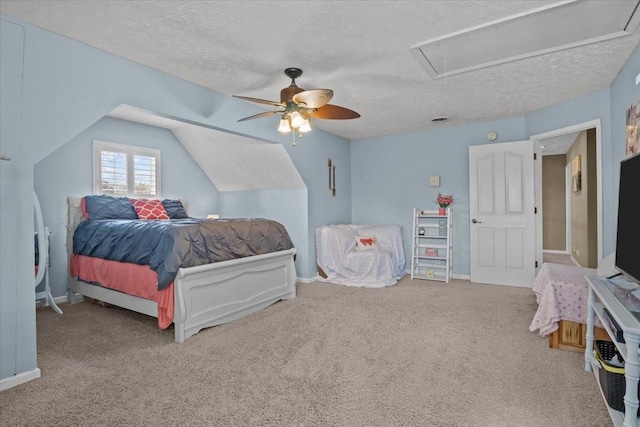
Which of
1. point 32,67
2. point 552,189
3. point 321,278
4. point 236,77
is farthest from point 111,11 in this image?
point 552,189

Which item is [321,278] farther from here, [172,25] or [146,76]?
[172,25]

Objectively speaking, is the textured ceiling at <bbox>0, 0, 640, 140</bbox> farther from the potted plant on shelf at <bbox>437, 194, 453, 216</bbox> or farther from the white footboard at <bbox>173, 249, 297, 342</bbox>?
the white footboard at <bbox>173, 249, 297, 342</bbox>

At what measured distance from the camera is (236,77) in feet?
10.3

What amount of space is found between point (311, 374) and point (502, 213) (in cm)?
368

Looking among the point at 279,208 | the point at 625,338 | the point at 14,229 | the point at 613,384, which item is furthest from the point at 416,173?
the point at 14,229

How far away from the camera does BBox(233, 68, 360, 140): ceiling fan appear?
2.51 metres

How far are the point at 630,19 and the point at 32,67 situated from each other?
392cm

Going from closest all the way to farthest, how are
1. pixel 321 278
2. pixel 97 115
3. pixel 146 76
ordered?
1. pixel 97 115
2. pixel 146 76
3. pixel 321 278

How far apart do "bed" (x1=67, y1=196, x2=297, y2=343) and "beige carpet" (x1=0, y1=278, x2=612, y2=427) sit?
183 millimetres

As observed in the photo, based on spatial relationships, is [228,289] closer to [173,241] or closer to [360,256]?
[173,241]

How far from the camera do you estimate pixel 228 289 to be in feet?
10.3

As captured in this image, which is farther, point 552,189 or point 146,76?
point 552,189

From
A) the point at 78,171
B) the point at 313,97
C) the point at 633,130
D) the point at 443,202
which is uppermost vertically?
the point at 313,97

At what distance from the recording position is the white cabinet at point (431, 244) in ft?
16.4
